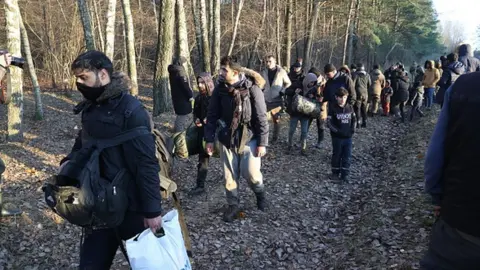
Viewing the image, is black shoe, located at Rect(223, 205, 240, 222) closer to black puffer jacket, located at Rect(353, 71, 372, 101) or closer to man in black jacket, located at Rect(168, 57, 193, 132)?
man in black jacket, located at Rect(168, 57, 193, 132)

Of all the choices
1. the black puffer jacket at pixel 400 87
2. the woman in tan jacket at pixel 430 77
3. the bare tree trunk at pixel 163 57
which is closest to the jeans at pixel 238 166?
the bare tree trunk at pixel 163 57

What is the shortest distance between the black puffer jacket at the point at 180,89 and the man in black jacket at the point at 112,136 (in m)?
5.27

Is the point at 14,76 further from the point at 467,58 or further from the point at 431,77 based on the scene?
the point at 431,77

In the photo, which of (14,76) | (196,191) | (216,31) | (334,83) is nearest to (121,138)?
(196,191)

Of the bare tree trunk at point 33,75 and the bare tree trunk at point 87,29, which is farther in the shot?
the bare tree trunk at point 33,75

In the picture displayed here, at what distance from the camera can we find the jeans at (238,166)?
209 inches

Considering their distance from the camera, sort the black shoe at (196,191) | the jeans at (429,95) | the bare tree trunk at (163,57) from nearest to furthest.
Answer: the black shoe at (196,191), the bare tree trunk at (163,57), the jeans at (429,95)

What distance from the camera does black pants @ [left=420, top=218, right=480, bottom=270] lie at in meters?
→ 2.17

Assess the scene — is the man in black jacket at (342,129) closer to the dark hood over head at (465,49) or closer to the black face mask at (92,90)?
the black face mask at (92,90)

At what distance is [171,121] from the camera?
10.9 metres

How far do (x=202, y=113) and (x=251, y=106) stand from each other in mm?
1563

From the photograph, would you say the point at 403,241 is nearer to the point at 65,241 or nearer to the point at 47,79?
the point at 65,241

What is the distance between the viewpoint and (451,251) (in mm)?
2260

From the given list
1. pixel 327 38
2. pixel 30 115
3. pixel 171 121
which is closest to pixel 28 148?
pixel 171 121
